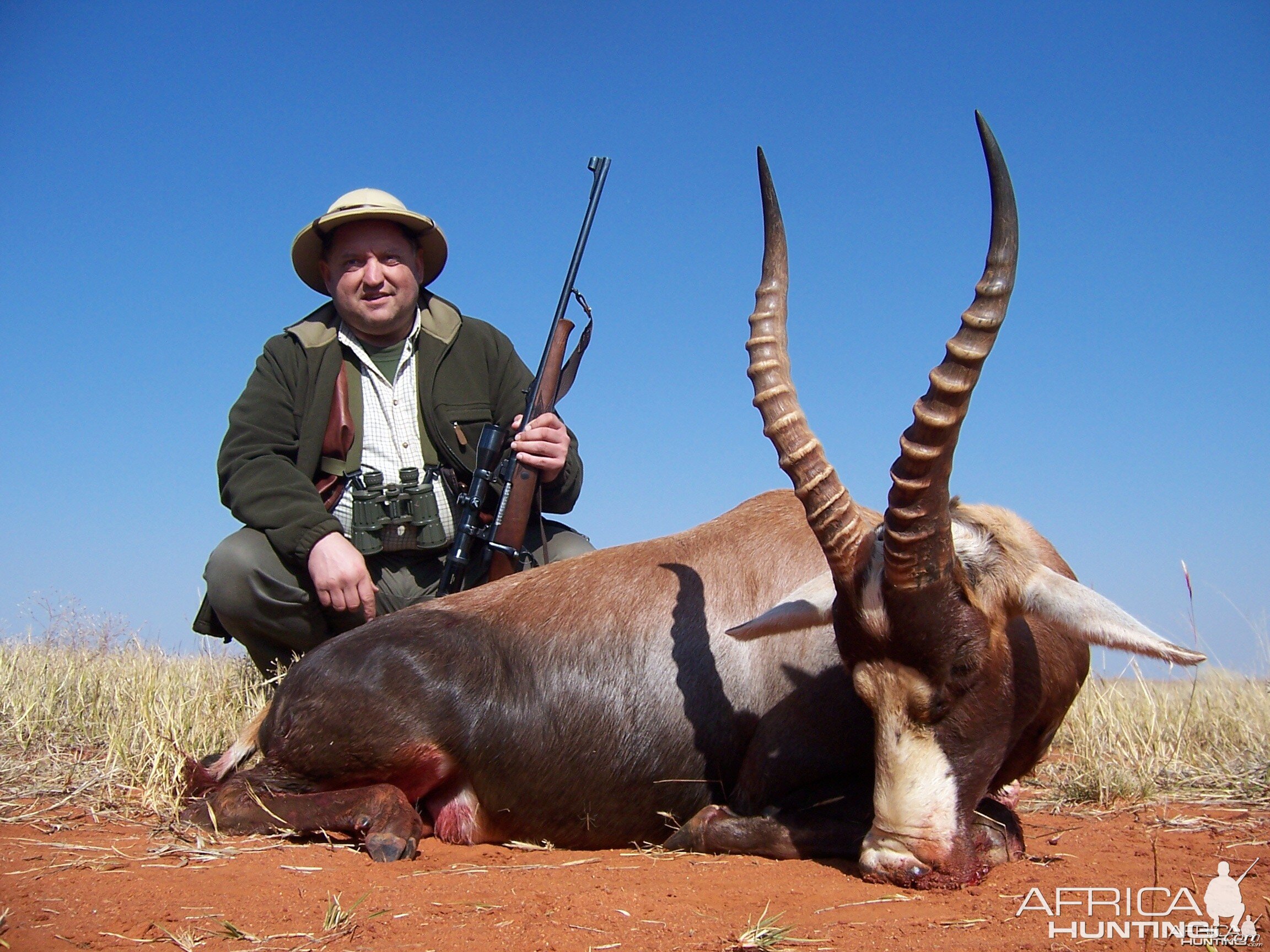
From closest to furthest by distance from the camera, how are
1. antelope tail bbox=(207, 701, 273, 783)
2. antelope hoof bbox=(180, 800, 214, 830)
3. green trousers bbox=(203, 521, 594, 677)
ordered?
antelope hoof bbox=(180, 800, 214, 830) < antelope tail bbox=(207, 701, 273, 783) < green trousers bbox=(203, 521, 594, 677)

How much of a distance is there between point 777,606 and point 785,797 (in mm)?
781

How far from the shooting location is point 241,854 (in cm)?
404

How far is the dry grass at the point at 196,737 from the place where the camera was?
504cm

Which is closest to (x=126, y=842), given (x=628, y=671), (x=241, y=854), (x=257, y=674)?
(x=241, y=854)

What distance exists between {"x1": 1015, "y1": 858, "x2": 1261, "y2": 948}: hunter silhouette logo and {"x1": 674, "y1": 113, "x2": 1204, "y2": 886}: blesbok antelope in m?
0.32

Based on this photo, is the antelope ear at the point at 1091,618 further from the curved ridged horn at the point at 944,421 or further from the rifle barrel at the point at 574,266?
the rifle barrel at the point at 574,266

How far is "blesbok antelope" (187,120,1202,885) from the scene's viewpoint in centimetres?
350

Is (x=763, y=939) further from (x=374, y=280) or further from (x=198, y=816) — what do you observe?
(x=374, y=280)

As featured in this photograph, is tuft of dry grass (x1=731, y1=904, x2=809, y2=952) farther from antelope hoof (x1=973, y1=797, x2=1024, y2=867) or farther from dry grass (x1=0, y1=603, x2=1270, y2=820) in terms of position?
dry grass (x1=0, y1=603, x2=1270, y2=820)

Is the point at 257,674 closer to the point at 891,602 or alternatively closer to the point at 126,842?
the point at 126,842

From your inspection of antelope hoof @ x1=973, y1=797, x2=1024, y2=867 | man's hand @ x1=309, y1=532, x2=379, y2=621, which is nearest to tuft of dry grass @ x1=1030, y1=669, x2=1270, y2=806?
antelope hoof @ x1=973, y1=797, x2=1024, y2=867

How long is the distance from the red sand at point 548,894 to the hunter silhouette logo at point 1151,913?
1.3 inches

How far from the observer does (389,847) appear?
4051mm

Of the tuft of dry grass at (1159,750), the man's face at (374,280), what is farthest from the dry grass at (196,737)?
the man's face at (374,280)
